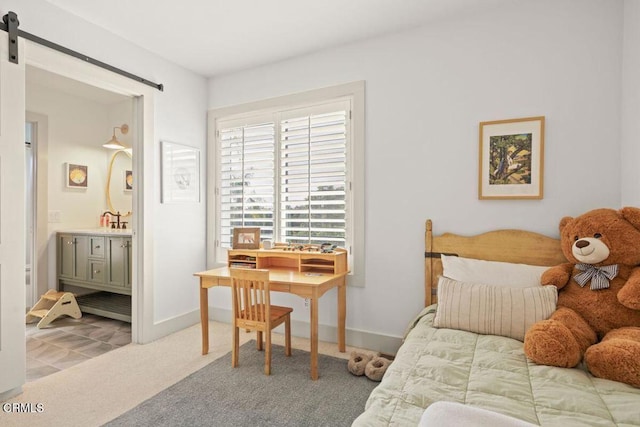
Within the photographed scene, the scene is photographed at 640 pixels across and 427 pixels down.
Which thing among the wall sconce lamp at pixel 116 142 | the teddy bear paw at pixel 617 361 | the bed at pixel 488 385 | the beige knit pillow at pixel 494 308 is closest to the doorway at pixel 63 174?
the wall sconce lamp at pixel 116 142

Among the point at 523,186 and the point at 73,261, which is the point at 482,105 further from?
the point at 73,261

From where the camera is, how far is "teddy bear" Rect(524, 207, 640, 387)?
1525 mm

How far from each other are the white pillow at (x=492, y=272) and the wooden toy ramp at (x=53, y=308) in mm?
3922

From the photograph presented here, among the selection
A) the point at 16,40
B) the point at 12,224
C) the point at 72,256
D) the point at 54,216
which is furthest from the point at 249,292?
the point at 54,216

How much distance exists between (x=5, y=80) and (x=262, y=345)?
8.48ft

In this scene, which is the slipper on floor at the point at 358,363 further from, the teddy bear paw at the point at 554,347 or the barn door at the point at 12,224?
the barn door at the point at 12,224

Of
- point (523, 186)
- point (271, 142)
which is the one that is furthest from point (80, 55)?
point (523, 186)

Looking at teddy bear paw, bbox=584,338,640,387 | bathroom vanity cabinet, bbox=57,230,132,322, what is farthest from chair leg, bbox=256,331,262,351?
teddy bear paw, bbox=584,338,640,387

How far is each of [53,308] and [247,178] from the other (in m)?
2.48

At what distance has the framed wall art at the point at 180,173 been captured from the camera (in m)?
3.25

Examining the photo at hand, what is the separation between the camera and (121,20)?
8.54ft

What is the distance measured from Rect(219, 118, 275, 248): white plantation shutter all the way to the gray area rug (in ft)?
4.37

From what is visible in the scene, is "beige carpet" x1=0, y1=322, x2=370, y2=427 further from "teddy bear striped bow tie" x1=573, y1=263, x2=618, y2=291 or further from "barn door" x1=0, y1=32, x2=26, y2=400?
"teddy bear striped bow tie" x1=573, y1=263, x2=618, y2=291

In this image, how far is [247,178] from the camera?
3.48 meters
